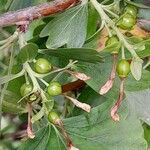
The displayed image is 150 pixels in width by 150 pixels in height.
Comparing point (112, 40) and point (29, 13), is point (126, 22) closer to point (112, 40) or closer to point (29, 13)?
point (112, 40)

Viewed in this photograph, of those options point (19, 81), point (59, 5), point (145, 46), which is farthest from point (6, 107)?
point (145, 46)

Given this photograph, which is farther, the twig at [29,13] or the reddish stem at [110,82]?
the twig at [29,13]

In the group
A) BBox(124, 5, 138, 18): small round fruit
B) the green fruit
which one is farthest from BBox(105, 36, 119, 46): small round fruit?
BBox(124, 5, 138, 18): small round fruit

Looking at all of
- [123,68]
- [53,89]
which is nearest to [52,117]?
[53,89]

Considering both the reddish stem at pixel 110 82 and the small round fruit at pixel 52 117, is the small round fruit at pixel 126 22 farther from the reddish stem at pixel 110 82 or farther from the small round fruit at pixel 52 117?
the small round fruit at pixel 52 117

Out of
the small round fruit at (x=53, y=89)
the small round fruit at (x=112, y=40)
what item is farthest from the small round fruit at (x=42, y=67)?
the small round fruit at (x=112, y=40)

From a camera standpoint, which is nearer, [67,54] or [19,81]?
[67,54]

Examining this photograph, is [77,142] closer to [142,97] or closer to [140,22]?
[142,97]
